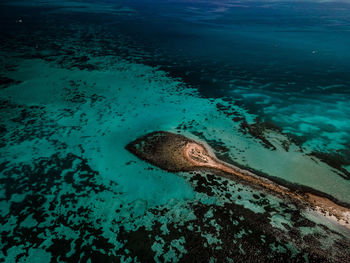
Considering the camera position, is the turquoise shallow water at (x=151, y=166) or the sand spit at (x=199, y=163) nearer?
the turquoise shallow water at (x=151, y=166)

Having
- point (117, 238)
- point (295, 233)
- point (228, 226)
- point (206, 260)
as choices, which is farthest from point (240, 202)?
point (117, 238)

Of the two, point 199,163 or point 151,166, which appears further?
point 199,163

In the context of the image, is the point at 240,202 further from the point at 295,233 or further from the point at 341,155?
the point at 341,155

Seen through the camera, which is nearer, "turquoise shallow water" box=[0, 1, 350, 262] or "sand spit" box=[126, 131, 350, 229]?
"turquoise shallow water" box=[0, 1, 350, 262]

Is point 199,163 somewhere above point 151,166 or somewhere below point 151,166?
above
